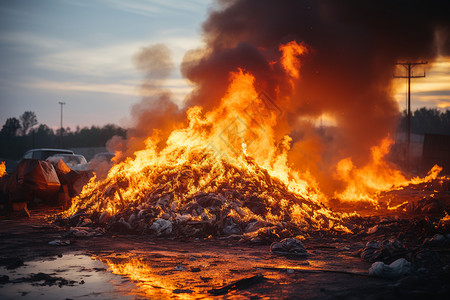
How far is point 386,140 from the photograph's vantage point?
19.2 meters

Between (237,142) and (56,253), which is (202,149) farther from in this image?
(56,253)

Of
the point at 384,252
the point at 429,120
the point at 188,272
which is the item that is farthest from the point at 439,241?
the point at 429,120

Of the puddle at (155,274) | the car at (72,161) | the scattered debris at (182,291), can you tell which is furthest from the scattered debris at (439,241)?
the car at (72,161)

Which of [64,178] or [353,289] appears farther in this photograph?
[64,178]

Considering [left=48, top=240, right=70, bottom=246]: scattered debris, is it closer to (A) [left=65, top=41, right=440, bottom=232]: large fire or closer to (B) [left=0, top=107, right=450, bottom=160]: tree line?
(A) [left=65, top=41, right=440, bottom=232]: large fire

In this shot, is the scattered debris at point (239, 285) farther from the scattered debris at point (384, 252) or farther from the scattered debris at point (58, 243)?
the scattered debris at point (58, 243)

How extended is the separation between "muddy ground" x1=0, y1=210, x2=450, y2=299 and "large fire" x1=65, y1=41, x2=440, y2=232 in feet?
6.02

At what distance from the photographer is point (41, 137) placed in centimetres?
8081

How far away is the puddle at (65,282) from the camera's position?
498 cm

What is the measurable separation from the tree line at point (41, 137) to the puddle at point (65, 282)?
37.5 meters

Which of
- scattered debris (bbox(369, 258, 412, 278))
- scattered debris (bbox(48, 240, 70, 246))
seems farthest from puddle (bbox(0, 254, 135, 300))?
scattered debris (bbox(369, 258, 412, 278))

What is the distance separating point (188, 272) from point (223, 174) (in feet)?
21.1

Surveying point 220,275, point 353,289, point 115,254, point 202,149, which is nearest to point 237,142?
point 202,149

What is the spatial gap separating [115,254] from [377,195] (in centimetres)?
1379
